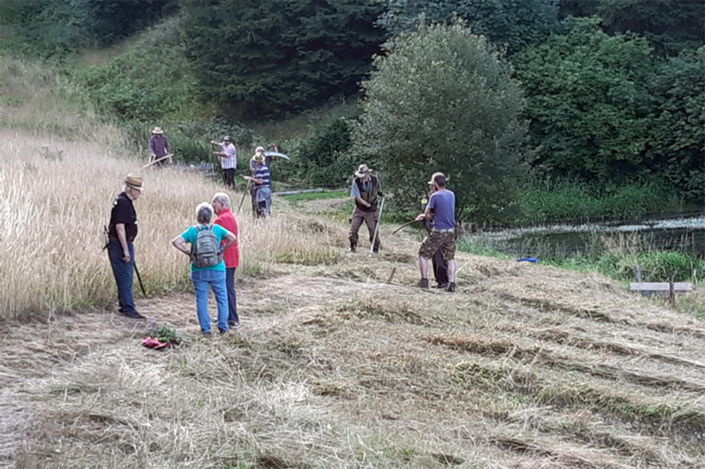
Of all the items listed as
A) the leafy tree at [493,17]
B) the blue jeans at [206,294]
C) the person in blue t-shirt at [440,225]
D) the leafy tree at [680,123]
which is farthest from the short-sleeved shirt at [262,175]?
the leafy tree at [680,123]

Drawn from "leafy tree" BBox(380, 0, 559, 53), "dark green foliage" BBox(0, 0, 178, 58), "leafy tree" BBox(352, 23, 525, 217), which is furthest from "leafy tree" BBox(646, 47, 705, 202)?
"dark green foliage" BBox(0, 0, 178, 58)

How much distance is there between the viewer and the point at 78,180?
14961 mm

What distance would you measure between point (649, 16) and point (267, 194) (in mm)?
24898

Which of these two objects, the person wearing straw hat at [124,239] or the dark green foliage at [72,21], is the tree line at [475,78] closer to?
the dark green foliage at [72,21]

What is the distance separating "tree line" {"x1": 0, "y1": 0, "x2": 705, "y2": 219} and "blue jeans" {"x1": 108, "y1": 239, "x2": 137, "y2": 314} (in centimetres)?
1421

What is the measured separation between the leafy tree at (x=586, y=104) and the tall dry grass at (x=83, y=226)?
611 inches

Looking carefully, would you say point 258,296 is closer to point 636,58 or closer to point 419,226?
point 419,226

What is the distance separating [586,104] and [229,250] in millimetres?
25166

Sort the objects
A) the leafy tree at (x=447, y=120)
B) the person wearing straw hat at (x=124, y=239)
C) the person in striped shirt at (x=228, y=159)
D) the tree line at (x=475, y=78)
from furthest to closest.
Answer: the tree line at (x=475, y=78), the leafy tree at (x=447, y=120), the person in striped shirt at (x=228, y=159), the person wearing straw hat at (x=124, y=239)

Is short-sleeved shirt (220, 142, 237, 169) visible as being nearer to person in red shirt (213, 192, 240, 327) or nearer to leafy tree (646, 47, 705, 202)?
person in red shirt (213, 192, 240, 327)

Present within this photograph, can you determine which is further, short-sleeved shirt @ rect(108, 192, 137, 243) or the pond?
the pond

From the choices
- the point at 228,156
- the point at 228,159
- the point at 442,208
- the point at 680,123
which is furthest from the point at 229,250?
the point at 680,123

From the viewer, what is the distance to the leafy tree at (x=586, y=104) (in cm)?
3014

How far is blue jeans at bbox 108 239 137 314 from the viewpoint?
8.34 meters
